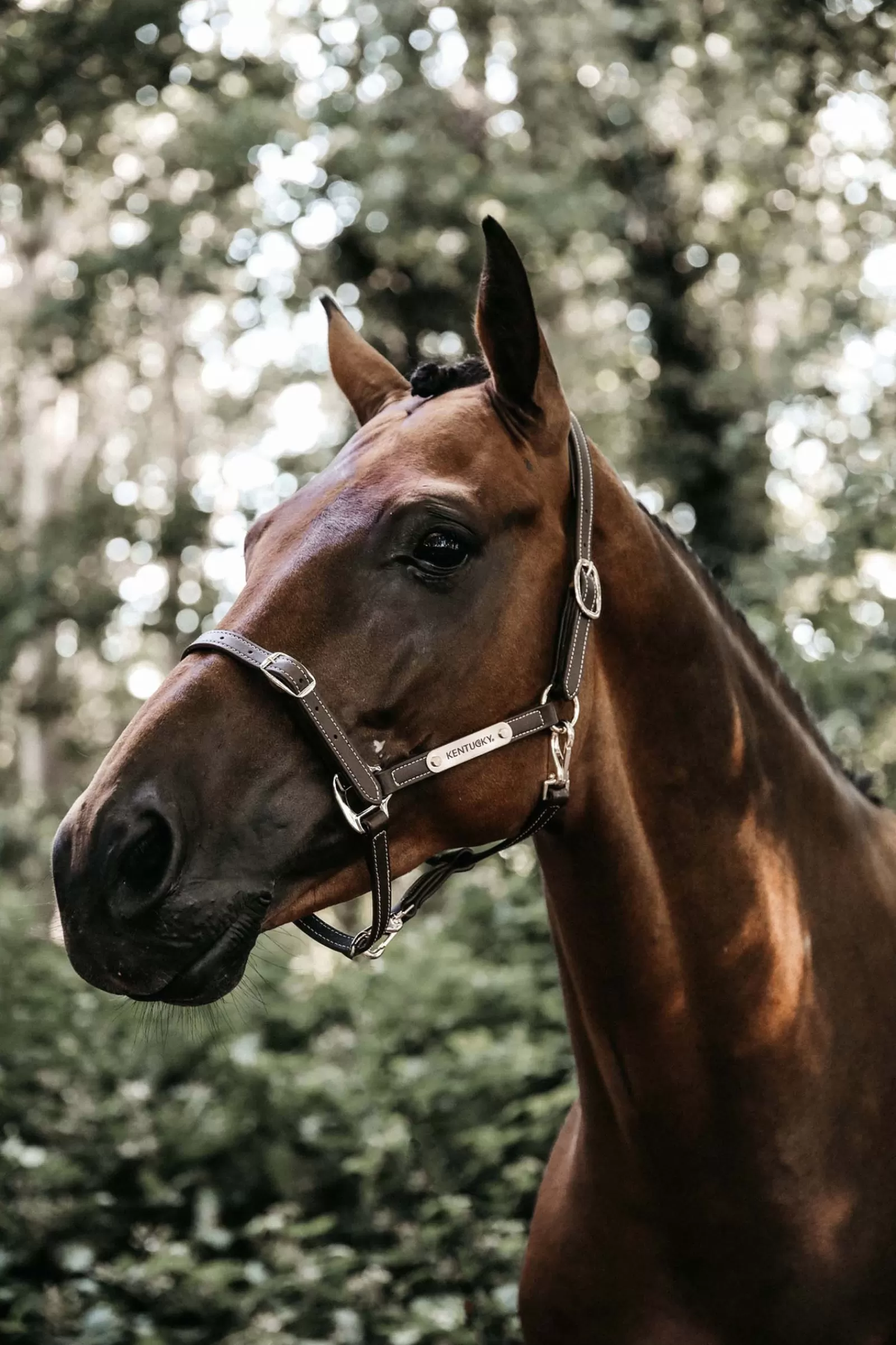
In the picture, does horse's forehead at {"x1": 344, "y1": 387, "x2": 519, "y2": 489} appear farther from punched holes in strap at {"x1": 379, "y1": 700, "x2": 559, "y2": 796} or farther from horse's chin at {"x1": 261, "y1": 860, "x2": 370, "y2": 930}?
horse's chin at {"x1": 261, "y1": 860, "x2": 370, "y2": 930}

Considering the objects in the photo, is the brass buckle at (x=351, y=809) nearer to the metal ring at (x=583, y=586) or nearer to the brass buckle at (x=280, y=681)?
the brass buckle at (x=280, y=681)

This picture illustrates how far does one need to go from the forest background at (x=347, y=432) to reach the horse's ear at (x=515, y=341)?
142 cm

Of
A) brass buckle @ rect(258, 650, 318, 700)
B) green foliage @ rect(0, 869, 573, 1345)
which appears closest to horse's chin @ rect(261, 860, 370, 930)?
brass buckle @ rect(258, 650, 318, 700)

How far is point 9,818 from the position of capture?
10.8 metres

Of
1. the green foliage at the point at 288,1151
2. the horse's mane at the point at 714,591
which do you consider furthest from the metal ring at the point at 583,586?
the green foliage at the point at 288,1151

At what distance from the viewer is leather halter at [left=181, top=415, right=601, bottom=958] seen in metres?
1.76

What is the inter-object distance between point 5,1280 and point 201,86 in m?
7.58

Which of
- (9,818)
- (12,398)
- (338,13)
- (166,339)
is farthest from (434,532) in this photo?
(12,398)

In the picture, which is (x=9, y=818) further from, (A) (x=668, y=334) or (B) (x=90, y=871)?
(B) (x=90, y=871)

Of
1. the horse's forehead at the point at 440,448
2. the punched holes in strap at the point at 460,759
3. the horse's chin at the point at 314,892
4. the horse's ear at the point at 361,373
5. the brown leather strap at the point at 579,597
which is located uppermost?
the horse's forehead at the point at 440,448

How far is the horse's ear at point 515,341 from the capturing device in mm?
1911

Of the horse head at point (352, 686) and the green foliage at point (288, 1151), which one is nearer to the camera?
the horse head at point (352, 686)

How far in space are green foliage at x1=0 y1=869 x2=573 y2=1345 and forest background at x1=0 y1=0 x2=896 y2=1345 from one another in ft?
0.07

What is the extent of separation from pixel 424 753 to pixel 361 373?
103cm
